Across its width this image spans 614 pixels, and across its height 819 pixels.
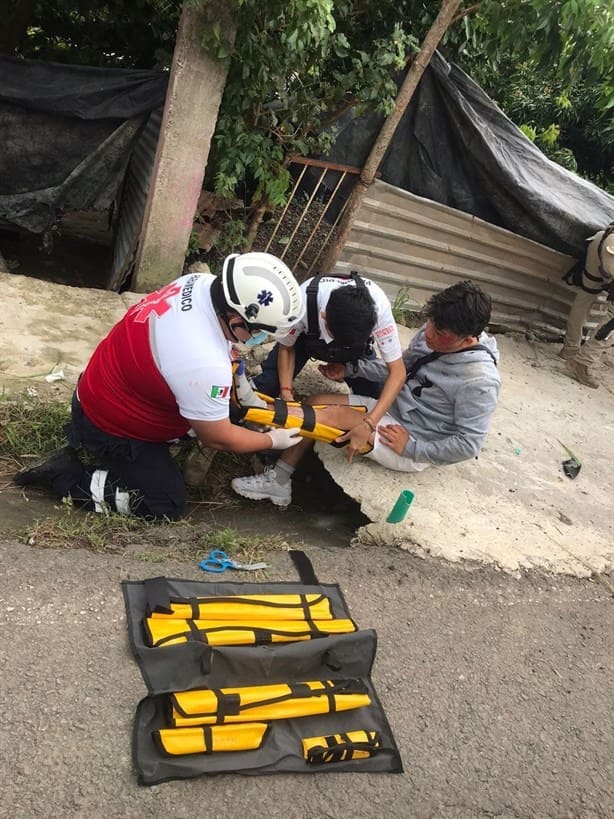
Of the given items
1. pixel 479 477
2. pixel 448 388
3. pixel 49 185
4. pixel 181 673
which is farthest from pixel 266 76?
pixel 181 673

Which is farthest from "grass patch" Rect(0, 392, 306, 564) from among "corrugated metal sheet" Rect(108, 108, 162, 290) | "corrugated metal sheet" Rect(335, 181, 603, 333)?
"corrugated metal sheet" Rect(335, 181, 603, 333)

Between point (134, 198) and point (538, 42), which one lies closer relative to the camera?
point (538, 42)

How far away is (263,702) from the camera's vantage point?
6.94ft

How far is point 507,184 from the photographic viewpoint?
566 cm

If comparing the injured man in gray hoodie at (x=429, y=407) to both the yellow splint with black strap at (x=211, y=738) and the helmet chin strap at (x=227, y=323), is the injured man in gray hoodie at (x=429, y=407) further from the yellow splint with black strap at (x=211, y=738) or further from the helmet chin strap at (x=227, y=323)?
the yellow splint with black strap at (x=211, y=738)

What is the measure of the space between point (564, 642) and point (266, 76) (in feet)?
13.5

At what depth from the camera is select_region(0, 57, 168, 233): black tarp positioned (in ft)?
14.8

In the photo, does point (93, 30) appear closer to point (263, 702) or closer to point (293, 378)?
point (293, 378)

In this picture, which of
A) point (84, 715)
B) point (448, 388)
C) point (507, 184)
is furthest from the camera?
point (507, 184)

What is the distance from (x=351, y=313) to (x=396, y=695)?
5.55 feet

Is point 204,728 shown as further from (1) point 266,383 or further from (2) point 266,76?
A: (2) point 266,76

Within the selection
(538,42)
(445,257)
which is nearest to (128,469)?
(445,257)

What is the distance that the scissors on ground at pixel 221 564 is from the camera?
271 cm

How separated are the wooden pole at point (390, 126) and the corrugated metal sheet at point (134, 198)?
169 centimetres
